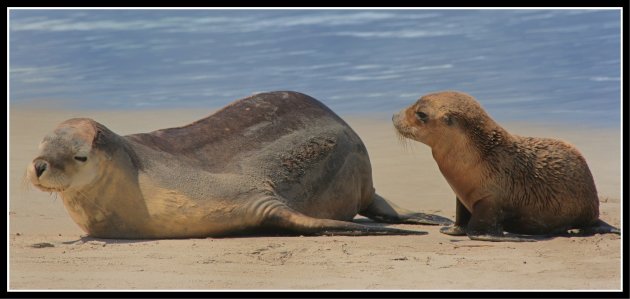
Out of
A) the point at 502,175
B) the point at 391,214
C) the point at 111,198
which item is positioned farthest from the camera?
the point at 391,214

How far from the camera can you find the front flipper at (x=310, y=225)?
788cm

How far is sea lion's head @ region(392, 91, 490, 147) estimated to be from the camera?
25.6 ft

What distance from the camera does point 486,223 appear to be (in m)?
7.73

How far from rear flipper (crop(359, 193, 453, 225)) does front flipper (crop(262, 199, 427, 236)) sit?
983mm

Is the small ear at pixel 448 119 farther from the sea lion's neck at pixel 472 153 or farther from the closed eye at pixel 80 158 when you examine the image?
the closed eye at pixel 80 158

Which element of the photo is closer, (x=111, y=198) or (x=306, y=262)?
(x=306, y=262)

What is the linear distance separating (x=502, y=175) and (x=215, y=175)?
71.9 inches

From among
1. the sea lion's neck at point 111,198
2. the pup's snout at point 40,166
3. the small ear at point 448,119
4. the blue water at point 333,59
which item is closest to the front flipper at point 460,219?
the small ear at point 448,119

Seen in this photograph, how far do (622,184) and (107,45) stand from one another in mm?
16075

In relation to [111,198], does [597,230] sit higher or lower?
lower

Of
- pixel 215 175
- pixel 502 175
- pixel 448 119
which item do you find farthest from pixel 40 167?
pixel 502 175

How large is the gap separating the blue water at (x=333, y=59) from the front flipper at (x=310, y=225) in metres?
5.98

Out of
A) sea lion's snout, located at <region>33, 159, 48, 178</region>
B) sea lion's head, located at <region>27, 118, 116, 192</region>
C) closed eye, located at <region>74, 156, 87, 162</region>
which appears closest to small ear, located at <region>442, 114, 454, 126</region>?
sea lion's head, located at <region>27, 118, 116, 192</region>

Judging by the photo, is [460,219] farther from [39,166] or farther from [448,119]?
[39,166]
